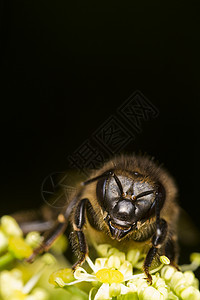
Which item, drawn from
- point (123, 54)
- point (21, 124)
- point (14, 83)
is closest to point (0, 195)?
point (21, 124)

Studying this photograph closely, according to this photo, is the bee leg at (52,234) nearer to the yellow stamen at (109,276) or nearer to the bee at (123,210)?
the bee at (123,210)

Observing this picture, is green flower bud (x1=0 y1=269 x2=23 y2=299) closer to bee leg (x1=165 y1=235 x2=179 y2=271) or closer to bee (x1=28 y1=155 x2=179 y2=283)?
bee (x1=28 y1=155 x2=179 y2=283)

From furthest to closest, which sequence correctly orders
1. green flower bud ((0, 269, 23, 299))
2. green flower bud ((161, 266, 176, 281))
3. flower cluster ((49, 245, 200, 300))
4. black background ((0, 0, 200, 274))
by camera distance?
black background ((0, 0, 200, 274)), green flower bud ((161, 266, 176, 281)), flower cluster ((49, 245, 200, 300)), green flower bud ((0, 269, 23, 299))

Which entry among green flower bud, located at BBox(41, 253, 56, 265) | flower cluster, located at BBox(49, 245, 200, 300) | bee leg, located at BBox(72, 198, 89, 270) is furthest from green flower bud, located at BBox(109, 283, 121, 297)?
green flower bud, located at BBox(41, 253, 56, 265)

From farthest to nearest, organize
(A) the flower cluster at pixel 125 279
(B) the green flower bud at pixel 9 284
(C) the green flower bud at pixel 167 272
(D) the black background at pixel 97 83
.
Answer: (D) the black background at pixel 97 83 < (C) the green flower bud at pixel 167 272 < (A) the flower cluster at pixel 125 279 < (B) the green flower bud at pixel 9 284

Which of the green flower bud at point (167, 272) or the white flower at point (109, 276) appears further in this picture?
the green flower bud at point (167, 272)

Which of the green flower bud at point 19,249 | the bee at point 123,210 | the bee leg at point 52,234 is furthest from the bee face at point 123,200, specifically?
the green flower bud at point 19,249

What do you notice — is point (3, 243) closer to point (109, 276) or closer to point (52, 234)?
point (52, 234)
